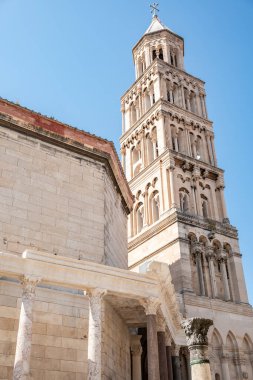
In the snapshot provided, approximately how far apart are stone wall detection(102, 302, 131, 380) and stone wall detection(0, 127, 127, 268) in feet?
7.05

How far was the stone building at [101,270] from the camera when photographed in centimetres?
1073

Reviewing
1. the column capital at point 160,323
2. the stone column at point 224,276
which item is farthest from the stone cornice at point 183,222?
the column capital at point 160,323

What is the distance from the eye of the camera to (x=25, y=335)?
31.8 ft

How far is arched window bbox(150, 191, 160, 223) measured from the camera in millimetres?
29719

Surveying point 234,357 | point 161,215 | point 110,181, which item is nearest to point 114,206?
point 110,181

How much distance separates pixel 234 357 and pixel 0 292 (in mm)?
17044

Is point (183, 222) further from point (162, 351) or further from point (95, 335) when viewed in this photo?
point (95, 335)

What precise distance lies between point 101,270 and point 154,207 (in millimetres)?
18976

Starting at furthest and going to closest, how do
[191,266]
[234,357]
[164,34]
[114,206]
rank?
[164,34] < [191,266] < [234,357] < [114,206]

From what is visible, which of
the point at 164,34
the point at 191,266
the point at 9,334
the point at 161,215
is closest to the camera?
the point at 9,334

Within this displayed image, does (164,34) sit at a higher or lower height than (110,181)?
higher

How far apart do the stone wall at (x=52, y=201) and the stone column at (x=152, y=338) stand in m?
3.00

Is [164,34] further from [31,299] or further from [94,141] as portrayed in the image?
[31,299]

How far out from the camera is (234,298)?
2620 centimetres
